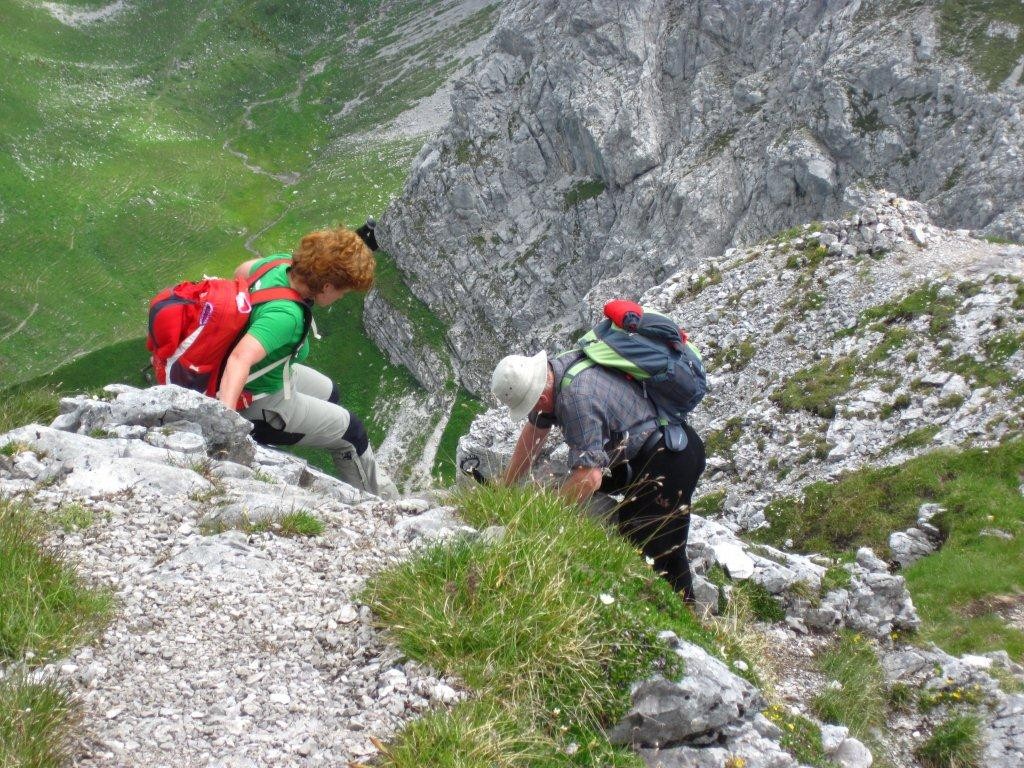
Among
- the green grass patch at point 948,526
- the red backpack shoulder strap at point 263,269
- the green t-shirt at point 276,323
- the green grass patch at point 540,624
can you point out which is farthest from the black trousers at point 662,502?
the green grass patch at point 948,526

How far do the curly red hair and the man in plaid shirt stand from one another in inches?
87.2

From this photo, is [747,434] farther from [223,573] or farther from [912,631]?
[223,573]

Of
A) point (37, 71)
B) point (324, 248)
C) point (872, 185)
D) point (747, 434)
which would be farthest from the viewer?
point (37, 71)

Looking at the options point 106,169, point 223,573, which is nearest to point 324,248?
point 223,573

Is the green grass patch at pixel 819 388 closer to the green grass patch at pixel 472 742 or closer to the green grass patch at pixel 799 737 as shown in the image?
the green grass patch at pixel 799 737

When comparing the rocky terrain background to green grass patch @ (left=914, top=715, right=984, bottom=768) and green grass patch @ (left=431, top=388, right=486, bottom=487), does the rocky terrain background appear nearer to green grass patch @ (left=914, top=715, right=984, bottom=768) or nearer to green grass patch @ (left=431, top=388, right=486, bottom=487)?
green grass patch @ (left=914, top=715, right=984, bottom=768)

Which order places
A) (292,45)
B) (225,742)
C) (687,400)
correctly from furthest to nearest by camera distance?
(292,45) < (687,400) < (225,742)

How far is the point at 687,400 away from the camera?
772 cm

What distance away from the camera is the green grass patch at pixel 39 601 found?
5.22m

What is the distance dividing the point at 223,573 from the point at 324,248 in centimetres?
353

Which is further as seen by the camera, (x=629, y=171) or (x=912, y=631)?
(x=629, y=171)

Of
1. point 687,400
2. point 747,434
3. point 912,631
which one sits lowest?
point 747,434

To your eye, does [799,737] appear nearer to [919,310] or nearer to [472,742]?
[472,742]

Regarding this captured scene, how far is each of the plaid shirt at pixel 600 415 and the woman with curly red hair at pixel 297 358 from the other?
266 cm
